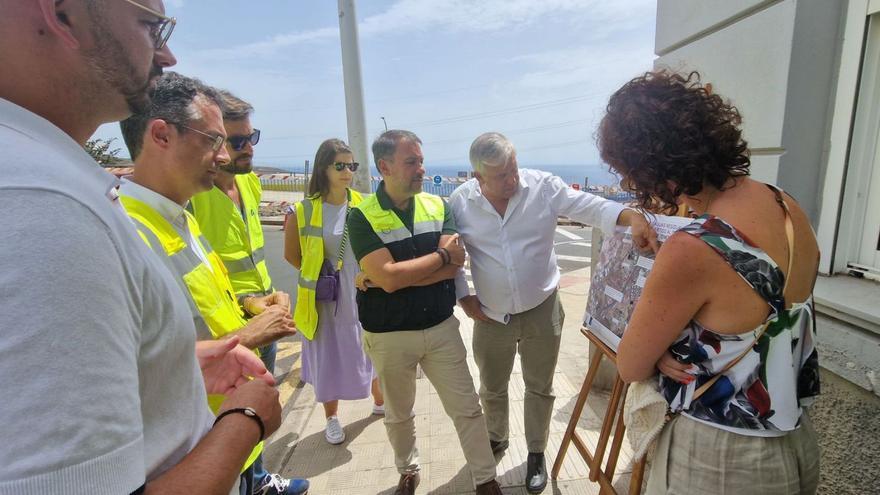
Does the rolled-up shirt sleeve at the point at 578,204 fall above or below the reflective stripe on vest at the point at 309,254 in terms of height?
above

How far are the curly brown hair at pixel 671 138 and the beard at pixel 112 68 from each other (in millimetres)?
1291

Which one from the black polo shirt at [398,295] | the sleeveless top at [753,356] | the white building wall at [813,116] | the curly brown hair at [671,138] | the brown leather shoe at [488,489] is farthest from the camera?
the brown leather shoe at [488,489]

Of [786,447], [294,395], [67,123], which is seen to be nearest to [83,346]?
[67,123]

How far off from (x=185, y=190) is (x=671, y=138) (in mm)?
1745

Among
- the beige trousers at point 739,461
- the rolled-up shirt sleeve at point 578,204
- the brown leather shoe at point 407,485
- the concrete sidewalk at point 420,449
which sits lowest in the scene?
the concrete sidewalk at point 420,449

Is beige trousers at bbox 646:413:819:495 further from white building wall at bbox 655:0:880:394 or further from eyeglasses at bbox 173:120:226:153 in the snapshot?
eyeglasses at bbox 173:120:226:153

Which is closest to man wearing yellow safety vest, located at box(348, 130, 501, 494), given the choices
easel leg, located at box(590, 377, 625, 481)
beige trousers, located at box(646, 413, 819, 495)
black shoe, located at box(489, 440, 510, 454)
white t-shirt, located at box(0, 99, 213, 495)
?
black shoe, located at box(489, 440, 510, 454)

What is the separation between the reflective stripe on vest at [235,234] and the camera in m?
2.36

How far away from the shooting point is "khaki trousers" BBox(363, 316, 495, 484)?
7.49ft

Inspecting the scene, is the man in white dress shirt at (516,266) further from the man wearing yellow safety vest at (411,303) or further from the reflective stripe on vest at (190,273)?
the reflective stripe on vest at (190,273)

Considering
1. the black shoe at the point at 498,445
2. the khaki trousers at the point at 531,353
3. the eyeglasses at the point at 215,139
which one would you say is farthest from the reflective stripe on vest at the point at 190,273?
the black shoe at the point at 498,445

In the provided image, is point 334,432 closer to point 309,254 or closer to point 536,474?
point 309,254

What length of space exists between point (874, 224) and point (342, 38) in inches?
215

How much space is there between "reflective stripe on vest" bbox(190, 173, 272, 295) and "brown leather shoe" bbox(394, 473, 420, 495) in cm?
142
